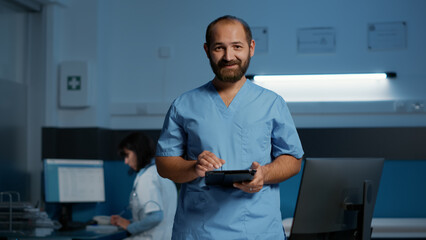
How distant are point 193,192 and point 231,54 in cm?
40

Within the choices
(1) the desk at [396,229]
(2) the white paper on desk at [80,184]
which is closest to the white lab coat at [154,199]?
(2) the white paper on desk at [80,184]

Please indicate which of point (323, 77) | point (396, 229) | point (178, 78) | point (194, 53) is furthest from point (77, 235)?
point (323, 77)

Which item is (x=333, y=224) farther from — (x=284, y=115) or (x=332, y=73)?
(x=332, y=73)

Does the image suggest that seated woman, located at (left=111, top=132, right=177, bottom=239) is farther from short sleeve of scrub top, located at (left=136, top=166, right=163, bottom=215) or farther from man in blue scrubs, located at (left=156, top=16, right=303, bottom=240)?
man in blue scrubs, located at (left=156, top=16, right=303, bottom=240)

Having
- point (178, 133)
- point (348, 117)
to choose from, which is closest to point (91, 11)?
point (348, 117)

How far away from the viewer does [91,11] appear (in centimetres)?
457

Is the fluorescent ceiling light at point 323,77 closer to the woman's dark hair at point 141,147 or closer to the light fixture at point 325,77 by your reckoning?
the light fixture at point 325,77

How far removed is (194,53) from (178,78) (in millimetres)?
237

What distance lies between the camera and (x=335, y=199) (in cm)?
191

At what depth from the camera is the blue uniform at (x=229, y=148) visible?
5.34 ft

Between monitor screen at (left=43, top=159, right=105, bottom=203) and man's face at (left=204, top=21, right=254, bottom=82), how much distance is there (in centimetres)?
255

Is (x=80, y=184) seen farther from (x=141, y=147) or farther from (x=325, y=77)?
(x=325, y=77)

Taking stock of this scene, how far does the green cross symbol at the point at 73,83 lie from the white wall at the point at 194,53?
12 centimetres

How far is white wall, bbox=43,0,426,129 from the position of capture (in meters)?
4.36
